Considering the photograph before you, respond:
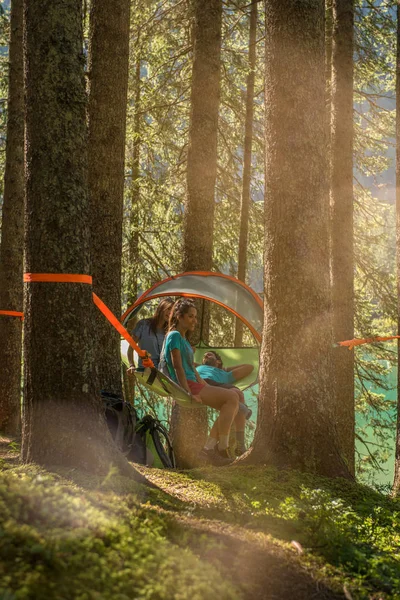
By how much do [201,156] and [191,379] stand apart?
275 centimetres

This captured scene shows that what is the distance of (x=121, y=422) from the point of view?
492cm

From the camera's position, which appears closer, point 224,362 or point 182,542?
point 182,542

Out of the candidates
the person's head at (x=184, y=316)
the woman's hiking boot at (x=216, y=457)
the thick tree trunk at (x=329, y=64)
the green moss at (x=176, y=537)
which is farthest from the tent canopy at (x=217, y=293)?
the thick tree trunk at (x=329, y=64)

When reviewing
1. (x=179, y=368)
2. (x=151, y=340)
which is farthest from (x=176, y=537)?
(x=151, y=340)

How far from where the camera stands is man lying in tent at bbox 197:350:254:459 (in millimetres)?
6090

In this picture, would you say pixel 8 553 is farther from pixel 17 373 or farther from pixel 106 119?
pixel 17 373

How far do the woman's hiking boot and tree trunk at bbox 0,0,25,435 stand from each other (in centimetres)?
292

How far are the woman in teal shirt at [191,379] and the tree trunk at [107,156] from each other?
523mm

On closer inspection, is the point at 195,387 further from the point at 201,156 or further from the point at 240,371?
the point at 201,156

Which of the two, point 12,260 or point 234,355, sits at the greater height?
point 12,260

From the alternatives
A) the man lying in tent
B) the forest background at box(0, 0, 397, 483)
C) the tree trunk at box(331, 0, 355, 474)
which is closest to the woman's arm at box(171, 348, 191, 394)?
the man lying in tent

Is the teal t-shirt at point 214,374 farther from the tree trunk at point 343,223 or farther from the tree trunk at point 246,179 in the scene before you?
the tree trunk at point 246,179

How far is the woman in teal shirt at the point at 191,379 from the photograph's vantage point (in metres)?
5.77

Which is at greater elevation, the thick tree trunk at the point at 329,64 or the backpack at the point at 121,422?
the thick tree trunk at the point at 329,64
